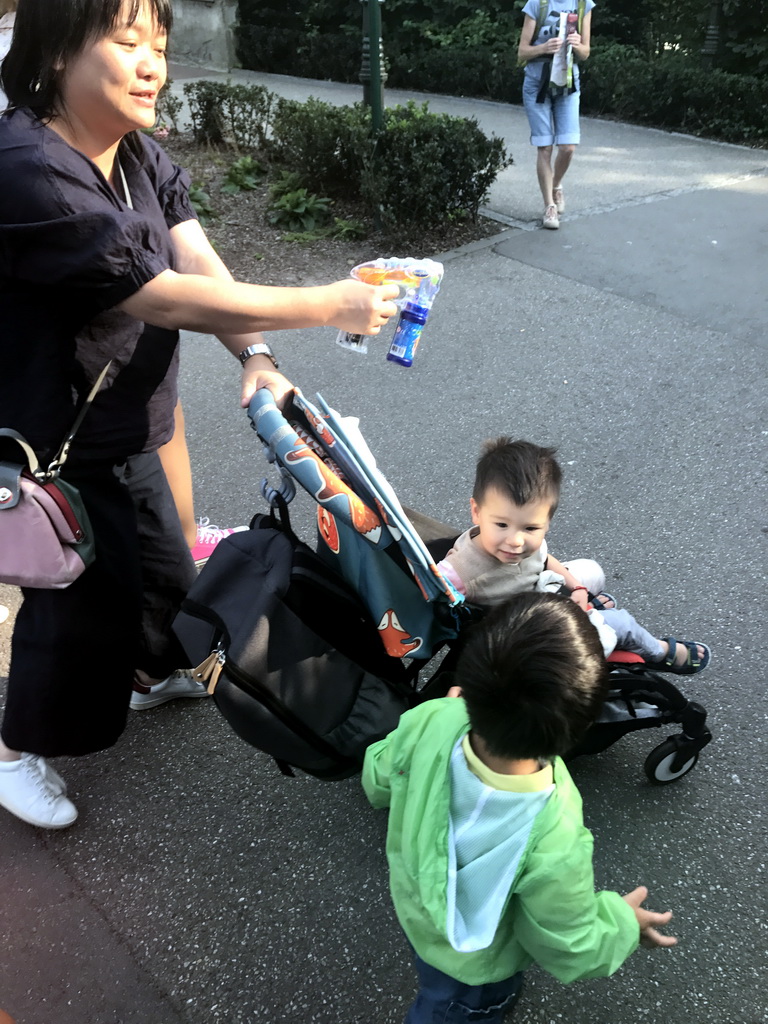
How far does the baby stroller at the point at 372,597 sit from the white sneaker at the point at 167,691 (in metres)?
0.85

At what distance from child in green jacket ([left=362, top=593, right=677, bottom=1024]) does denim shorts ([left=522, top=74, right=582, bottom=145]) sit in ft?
19.7

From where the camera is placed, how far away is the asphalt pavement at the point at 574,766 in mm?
2133

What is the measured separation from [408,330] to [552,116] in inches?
216

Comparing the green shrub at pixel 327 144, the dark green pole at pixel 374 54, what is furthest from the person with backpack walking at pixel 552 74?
the green shrub at pixel 327 144

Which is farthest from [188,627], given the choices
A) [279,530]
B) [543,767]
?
[543,767]

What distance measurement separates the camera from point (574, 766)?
8.63ft

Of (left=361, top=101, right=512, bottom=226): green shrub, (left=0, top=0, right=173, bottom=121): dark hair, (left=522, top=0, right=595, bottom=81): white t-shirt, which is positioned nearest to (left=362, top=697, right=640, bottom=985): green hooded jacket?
(left=0, top=0, right=173, bottom=121): dark hair

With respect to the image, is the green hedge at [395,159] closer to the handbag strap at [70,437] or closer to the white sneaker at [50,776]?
the handbag strap at [70,437]

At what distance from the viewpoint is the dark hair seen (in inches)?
68.4

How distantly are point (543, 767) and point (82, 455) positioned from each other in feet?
4.36

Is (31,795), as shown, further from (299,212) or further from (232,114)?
(232,114)

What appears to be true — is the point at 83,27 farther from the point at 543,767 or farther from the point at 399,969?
the point at 399,969

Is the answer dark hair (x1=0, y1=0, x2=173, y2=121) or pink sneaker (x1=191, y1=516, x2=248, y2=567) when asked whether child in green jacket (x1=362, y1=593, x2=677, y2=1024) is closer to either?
dark hair (x1=0, y1=0, x2=173, y2=121)

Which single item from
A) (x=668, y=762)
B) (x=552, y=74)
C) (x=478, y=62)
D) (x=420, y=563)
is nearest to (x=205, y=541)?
(x=420, y=563)
